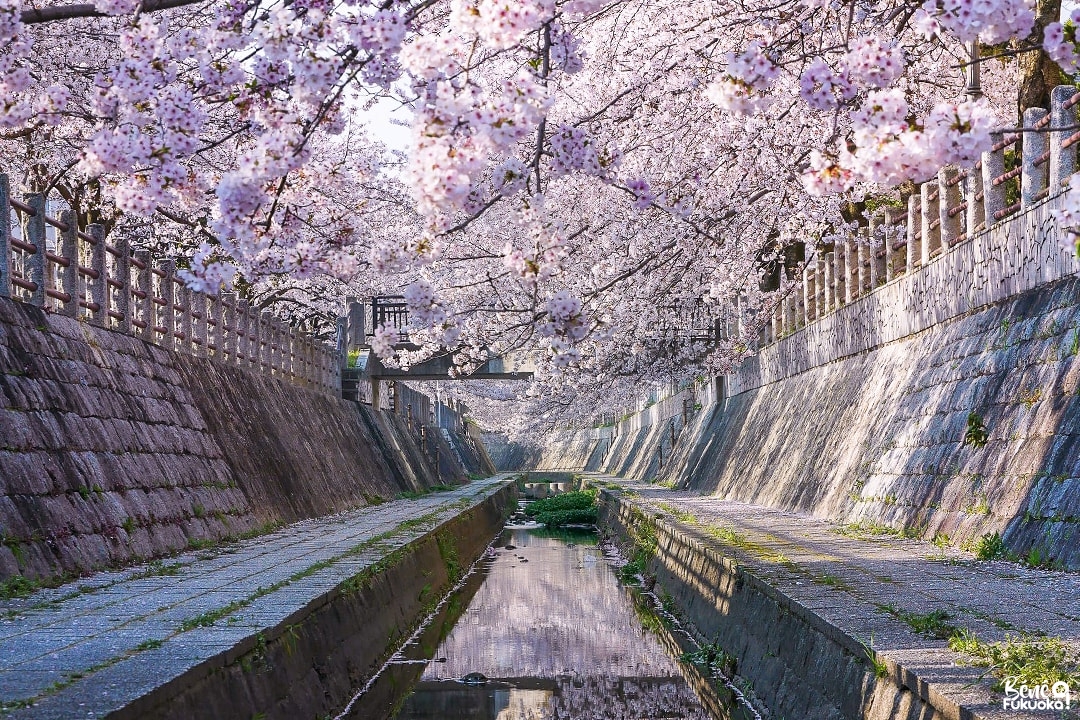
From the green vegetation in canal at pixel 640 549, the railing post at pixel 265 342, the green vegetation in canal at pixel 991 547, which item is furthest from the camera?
the railing post at pixel 265 342

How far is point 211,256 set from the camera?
21.7 ft

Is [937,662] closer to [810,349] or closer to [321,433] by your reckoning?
[810,349]

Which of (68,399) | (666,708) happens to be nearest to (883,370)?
(666,708)

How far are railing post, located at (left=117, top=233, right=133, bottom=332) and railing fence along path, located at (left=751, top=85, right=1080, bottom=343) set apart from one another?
1045cm

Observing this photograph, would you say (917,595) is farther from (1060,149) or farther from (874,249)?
(874,249)

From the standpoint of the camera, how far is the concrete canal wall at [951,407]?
1020 cm

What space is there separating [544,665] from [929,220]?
8433mm

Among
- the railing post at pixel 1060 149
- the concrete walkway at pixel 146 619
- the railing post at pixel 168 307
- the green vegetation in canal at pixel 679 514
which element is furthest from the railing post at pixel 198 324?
the railing post at pixel 1060 149

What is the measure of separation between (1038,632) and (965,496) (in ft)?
17.5

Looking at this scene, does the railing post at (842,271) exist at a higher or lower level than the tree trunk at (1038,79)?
lower

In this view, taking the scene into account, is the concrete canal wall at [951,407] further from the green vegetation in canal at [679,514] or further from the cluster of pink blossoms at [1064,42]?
the cluster of pink blossoms at [1064,42]

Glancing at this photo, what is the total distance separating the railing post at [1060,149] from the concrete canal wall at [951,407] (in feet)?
1.28

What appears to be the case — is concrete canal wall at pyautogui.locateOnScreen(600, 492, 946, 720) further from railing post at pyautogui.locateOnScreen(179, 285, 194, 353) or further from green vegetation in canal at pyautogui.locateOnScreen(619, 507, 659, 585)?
railing post at pyautogui.locateOnScreen(179, 285, 194, 353)

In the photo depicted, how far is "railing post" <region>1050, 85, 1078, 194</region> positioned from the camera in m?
11.1
